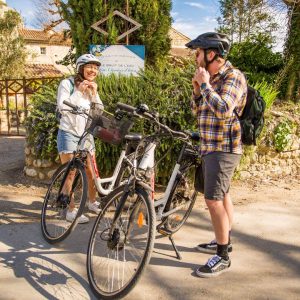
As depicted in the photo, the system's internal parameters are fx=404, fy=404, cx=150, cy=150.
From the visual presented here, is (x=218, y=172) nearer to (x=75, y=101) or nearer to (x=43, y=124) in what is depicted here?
(x=75, y=101)

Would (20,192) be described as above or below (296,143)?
below

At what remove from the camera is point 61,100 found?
13.1ft

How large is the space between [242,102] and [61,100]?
1828mm

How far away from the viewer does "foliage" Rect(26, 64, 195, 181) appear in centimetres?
528

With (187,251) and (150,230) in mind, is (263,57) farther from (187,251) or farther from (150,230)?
(150,230)

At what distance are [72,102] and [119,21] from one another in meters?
3.49

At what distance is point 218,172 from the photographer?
10.1 ft

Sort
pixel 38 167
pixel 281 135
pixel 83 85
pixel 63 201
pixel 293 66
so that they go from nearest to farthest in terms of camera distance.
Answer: pixel 63 201
pixel 83 85
pixel 38 167
pixel 281 135
pixel 293 66

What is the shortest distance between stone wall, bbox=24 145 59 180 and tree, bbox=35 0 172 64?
2.30 m

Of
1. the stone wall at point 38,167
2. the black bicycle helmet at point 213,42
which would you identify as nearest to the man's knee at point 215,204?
the black bicycle helmet at point 213,42

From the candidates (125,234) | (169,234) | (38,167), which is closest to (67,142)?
(169,234)

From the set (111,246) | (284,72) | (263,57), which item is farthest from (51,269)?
(263,57)

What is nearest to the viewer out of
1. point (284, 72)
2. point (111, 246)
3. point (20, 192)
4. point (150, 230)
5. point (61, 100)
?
point (150, 230)

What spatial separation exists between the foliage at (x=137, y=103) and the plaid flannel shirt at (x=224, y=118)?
6.85 ft
